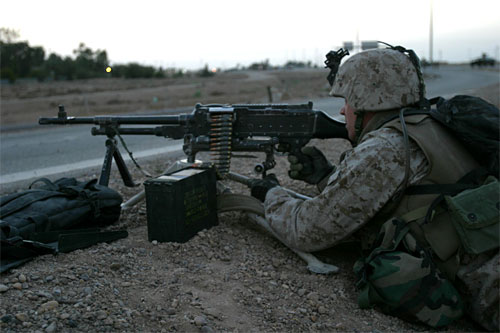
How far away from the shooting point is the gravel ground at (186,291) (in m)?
2.56

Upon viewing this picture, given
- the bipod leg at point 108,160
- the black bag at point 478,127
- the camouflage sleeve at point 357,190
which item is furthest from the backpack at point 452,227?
the bipod leg at point 108,160

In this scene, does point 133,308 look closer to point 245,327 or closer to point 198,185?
point 245,327

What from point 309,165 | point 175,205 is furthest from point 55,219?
point 309,165

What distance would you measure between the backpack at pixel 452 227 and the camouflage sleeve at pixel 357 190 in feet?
0.50

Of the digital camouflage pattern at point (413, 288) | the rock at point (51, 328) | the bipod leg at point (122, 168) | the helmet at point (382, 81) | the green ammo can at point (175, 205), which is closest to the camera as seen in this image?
the rock at point (51, 328)

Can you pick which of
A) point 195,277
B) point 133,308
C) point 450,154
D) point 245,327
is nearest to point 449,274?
point 450,154

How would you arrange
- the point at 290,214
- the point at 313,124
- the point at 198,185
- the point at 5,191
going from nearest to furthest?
the point at 290,214 → the point at 198,185 → the point at 313,124 → the point at 5,191

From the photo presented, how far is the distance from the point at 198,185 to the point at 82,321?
1533 mm

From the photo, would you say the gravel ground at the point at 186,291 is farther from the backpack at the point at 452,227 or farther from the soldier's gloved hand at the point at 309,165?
the soldier's gloved hand at the point at 309,165

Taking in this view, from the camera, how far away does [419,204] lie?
2.91 metres

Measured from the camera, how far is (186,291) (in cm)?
293

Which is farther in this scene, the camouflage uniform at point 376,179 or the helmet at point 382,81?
the helmet at point 382,81

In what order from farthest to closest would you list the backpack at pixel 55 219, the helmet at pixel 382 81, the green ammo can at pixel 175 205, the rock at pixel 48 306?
the green ammo can at pixel 175 205 → the backpack at pixel 55 219 → the helmet at pixel 382 81 → the rock at pixel 48 306

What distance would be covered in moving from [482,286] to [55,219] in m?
2.93
